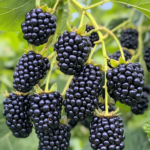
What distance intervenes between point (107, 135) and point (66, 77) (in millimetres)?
2127

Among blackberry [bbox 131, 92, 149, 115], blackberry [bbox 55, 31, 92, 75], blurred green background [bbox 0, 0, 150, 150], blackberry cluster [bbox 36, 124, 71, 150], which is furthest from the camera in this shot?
blurred green background [bbox 0, 0, 150, 150]

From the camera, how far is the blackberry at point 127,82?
5.63ft

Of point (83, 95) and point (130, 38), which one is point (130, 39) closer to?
point (130, 38)

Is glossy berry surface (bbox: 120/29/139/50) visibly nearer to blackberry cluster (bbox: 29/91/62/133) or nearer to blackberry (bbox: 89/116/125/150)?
blackberry (bbox: 89/116/125/150)

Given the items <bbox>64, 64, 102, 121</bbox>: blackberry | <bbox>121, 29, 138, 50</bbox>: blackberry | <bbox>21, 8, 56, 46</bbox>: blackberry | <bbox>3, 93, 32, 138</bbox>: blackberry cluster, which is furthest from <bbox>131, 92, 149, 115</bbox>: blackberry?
<bbox>21, 8, 56, 46</bbox>: blackberry

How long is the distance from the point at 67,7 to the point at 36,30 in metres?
0.56

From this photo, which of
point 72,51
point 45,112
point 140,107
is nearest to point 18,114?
point 45,112

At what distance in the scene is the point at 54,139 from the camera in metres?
1.80

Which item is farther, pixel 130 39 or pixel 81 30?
pixel 130 39

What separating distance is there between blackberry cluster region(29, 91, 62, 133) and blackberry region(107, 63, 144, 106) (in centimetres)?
45

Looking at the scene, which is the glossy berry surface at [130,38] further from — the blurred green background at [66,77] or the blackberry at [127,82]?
Answer: the blackberry at [127,82]

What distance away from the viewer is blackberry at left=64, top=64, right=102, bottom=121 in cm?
168

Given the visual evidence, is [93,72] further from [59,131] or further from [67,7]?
[67,7]

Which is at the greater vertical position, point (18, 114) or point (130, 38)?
point (130, 38)
